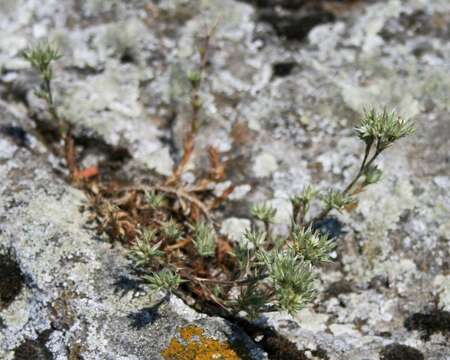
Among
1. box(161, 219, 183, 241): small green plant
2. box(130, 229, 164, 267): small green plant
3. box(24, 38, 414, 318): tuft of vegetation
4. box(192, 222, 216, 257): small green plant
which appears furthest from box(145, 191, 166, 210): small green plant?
box(130, 229, 164, 267): small green plant

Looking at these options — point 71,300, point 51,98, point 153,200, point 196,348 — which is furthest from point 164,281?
point 51,98

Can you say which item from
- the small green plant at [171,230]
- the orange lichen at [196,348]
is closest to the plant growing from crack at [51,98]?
the small green plant at [171,230]

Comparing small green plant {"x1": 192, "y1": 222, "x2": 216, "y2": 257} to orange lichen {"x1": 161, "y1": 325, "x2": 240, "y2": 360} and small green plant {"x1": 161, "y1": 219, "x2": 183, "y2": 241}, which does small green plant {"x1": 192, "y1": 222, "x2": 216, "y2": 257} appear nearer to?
small green plant {"x1": 161, "y1": 219, "x2": 183, "y2": 241}

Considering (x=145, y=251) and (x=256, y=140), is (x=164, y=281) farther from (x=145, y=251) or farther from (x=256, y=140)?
(x=256, y=140)

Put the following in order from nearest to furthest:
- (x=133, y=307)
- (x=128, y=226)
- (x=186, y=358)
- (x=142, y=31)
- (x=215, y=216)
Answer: (x=186, y=358) < (x=133, y=307) < (x=128, y=226) < (x=215, y=216) < (x=142, y=31)

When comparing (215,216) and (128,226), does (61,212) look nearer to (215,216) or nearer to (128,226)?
(128,226)

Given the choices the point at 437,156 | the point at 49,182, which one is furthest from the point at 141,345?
the point at 437,156

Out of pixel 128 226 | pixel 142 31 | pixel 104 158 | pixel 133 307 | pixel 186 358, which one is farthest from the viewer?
pixel 142 31
